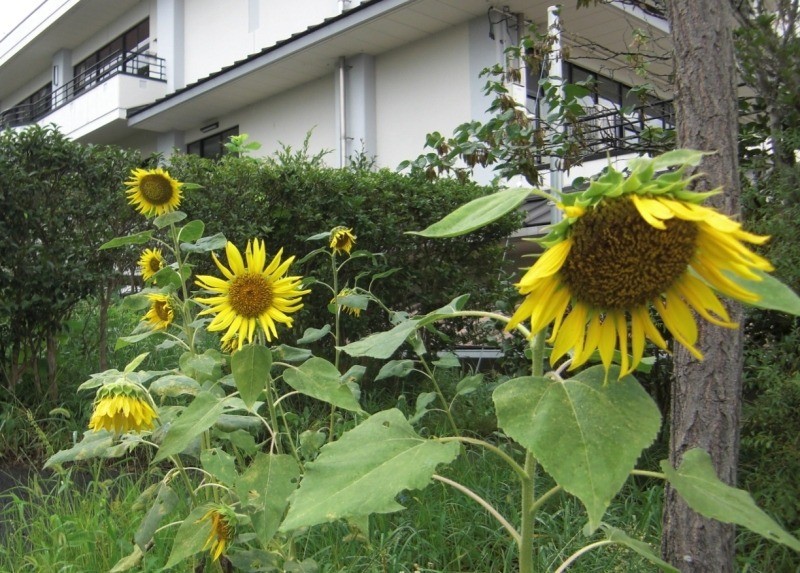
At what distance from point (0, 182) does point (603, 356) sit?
14.4 ft

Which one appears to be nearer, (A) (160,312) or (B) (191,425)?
(B) (191,425)

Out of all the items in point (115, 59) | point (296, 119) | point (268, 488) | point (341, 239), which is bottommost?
point (268, 488)

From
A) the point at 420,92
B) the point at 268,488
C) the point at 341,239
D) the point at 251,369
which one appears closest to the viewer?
the point at 251,369

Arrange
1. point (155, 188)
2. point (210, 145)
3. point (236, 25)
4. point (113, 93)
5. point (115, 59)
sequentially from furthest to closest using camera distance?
1. point (115, 59)
2. point (113, 93)
3. point (210, 145)
4. point (236, 25)
5. point (155, 188)

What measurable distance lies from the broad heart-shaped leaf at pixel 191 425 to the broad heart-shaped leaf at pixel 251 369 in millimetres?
87

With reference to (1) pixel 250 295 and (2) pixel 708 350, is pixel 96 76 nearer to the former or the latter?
(1) pixel 250 295

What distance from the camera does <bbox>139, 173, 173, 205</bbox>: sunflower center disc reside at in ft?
8.86

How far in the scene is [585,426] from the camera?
2.87 ft

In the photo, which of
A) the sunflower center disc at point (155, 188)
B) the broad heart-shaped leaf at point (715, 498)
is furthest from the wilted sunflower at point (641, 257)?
the sunflower center disc at point (155, 188)

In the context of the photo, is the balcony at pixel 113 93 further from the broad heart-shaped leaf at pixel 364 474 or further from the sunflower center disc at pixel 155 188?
the broad heart-shaped leaf at pixel 364 474

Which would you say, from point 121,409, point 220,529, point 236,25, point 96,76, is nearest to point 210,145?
point 236,25

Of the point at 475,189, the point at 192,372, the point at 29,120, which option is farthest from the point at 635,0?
the point at 29,120

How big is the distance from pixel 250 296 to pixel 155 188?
45.2 inches

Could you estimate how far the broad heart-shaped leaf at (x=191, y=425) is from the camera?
1436mm
